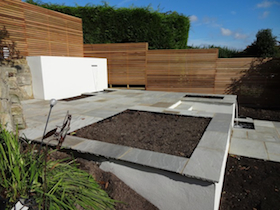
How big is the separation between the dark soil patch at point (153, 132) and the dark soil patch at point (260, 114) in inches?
136

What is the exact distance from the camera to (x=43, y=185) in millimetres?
1798

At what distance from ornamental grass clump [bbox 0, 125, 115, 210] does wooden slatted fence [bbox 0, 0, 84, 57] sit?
5.68 meters

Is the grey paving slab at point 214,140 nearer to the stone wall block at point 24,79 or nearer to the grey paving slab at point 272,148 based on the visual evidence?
the grey paving slab at point 272,148

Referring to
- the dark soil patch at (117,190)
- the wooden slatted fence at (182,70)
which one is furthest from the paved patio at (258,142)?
the wooden slatted fence at (182,70)

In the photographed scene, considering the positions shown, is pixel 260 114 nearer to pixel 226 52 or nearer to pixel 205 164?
pixel 205 164

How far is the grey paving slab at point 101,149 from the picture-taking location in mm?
2646

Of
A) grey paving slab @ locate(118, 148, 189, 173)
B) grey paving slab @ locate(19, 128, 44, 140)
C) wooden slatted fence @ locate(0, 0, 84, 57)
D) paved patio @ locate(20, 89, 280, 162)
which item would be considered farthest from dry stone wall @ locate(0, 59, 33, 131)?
wooden slatted fence @ locate(0, 0, 84, 57)

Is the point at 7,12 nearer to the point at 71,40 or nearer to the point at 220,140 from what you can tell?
the point at 71,40

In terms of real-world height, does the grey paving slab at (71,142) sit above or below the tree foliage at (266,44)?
below

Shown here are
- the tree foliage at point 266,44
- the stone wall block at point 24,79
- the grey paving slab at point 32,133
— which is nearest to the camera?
the grey paving slab at point 32,133

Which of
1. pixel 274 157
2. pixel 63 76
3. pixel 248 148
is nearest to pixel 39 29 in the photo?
pixel 63 76

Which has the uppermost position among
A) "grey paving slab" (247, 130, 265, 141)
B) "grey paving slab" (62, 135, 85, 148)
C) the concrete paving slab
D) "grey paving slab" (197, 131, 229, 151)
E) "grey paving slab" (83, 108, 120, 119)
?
"grey paving slab" (197, 131, 229, 151)

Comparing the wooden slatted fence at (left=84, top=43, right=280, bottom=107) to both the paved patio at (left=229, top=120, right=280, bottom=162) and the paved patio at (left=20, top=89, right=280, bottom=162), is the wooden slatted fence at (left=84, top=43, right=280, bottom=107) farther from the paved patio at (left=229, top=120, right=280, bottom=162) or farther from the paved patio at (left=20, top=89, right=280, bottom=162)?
the paved patio at (left=229, top=120, right=280, bottom=162)

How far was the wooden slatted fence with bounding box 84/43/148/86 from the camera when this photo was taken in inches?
380
